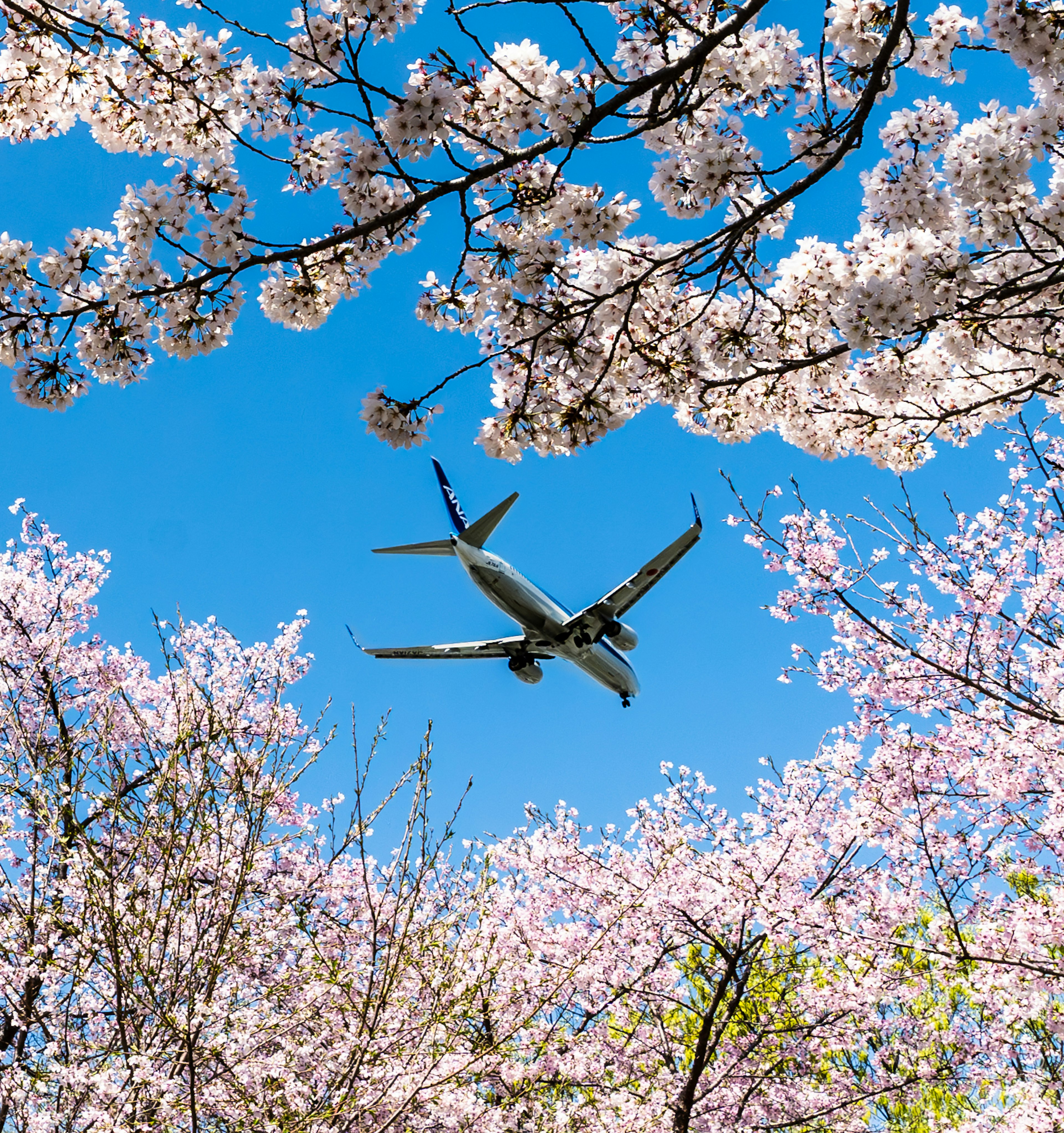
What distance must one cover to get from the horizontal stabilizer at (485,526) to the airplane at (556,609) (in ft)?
0.05

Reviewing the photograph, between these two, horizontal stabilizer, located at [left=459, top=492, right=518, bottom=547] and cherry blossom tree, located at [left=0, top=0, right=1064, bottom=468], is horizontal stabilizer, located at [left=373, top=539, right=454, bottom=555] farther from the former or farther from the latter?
cherry blossom tree, located at [left=0, top=0, right=1064, bottom=468]

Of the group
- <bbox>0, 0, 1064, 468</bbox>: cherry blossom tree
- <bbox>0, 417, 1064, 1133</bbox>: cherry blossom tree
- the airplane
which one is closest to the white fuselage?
the airplane

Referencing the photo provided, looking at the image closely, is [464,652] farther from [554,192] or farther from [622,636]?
[554,192]

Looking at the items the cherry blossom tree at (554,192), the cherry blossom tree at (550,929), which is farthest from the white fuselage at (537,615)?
the cherry blossom tree at (554,192)

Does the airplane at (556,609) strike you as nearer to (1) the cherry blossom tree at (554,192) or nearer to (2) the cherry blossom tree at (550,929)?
(2) the cherry blossom tree at (550,929)

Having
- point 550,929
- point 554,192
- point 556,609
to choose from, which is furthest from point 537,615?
point 554,192

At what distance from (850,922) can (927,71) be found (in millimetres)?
8555

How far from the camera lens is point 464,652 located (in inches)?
992

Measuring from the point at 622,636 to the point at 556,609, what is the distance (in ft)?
6.04

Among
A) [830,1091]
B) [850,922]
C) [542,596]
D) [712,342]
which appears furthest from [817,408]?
[542,596]

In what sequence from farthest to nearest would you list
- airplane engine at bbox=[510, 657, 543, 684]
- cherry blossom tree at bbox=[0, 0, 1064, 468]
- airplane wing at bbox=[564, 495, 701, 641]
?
airplane engine at bbox=[510, 657, 543, 684] → airplane wing at bbox=[564, 495, 701, 641] → cherry blossom tree at bbox=[0, 0, 1064, 468]

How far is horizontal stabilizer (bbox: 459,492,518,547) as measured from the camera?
64.6 ft

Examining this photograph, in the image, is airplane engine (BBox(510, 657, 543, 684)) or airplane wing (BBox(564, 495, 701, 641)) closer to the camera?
airplane wing (BBox(564, 495, 701, 641))

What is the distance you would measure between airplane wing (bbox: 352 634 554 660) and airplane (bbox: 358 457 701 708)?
5 centimetres
